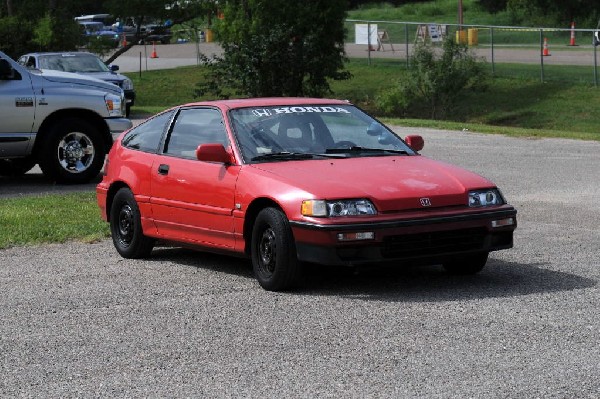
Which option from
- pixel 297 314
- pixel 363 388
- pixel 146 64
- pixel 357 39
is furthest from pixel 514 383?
pixel 146 64

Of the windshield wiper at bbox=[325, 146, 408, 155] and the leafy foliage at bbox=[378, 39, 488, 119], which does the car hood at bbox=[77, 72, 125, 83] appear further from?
the windshield wiper at bbox=[325, 146, 408, 155]

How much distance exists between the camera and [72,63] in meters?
31.9

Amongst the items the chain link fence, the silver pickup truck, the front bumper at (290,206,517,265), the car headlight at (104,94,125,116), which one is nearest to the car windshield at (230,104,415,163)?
the front bumper at (290,206,517,265)

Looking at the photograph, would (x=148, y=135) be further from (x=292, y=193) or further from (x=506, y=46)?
(x=506, y=46)

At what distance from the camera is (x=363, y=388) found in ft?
21.0

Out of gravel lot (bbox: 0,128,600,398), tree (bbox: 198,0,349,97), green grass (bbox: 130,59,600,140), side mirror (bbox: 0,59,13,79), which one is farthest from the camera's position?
green grass (bbox: 130,59,600,140)

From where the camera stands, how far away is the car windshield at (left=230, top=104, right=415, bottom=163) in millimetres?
9852

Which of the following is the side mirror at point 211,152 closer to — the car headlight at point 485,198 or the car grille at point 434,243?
the car grille at point 434,243

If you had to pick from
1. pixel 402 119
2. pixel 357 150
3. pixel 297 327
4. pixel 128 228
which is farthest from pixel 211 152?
pixel 402 119

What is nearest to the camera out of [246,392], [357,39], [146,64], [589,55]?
[246,392]

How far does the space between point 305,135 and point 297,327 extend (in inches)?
98.1

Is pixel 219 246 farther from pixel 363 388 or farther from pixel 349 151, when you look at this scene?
pixel 363 388

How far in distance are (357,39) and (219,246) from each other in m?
39.8

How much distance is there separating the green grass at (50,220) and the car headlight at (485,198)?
4203 mm
